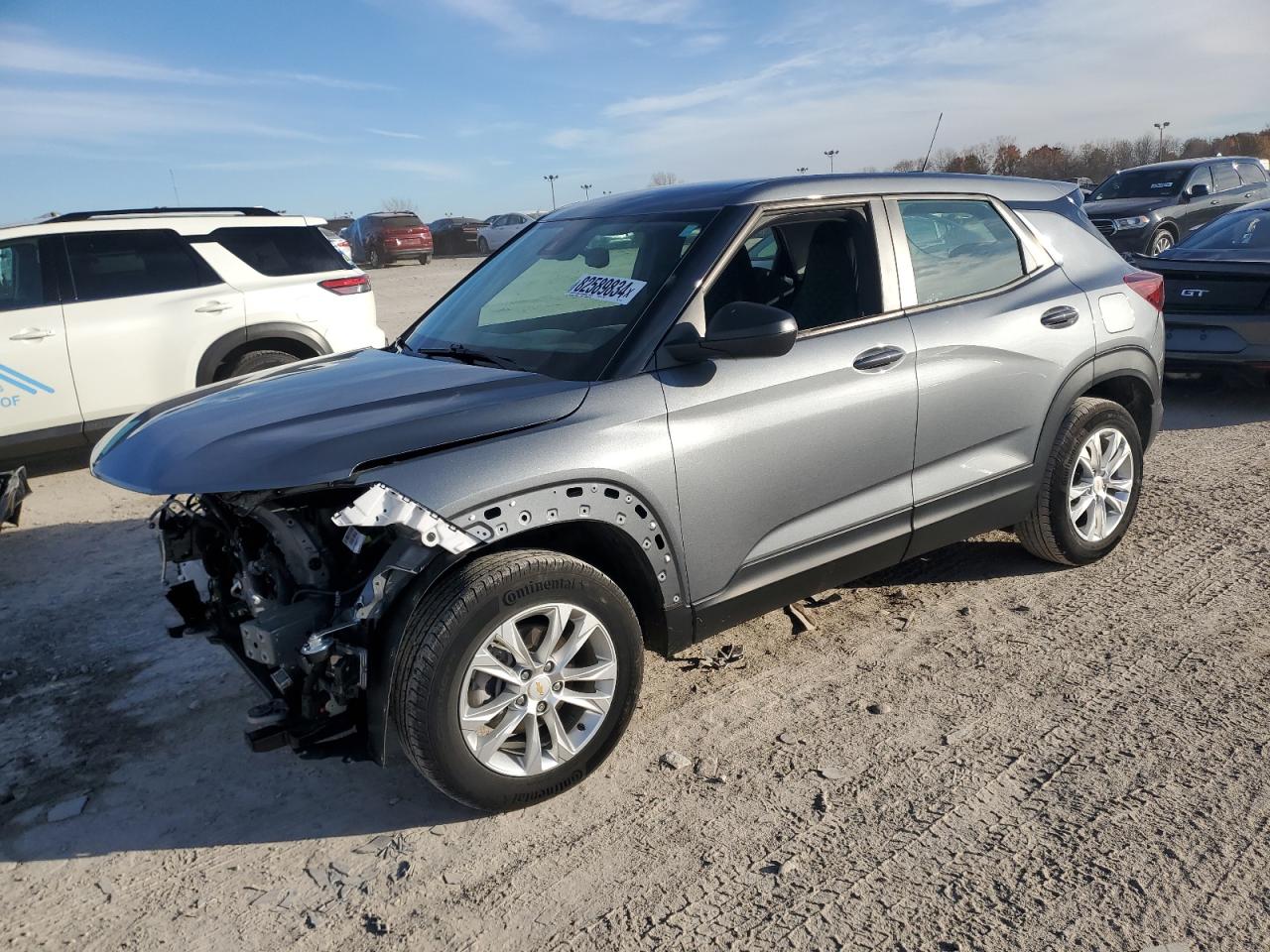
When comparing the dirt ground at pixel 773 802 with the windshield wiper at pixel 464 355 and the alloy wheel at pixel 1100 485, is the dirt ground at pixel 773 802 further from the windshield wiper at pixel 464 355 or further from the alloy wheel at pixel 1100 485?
the windshield wiper at pixel 464 355

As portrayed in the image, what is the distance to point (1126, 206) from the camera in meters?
15.2

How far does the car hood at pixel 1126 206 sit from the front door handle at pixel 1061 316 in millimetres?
11848

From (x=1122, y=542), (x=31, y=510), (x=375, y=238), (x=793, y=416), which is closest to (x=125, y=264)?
(x=31, y=510)

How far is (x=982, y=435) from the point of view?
415 centimetres

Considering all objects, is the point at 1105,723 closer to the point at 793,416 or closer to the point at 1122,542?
the point at 793,416

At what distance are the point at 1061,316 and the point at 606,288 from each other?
2.14m

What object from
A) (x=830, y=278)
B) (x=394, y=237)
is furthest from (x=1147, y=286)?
(x=394, y=237)

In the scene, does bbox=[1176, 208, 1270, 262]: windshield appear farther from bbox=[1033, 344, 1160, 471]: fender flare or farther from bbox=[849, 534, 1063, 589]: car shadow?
bbox=[849, 534, 1063, 589]: car shadow

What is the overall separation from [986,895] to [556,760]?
1.31 m

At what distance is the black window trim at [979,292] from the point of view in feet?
13.1

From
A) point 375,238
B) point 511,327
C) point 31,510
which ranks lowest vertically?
point 31,510

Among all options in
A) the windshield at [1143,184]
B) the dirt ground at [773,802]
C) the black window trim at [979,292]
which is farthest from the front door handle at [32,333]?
the windshield at [1143,184]

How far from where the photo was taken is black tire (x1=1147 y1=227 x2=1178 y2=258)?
14785mm

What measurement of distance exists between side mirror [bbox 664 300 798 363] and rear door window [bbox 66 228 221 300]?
18.2 feet
